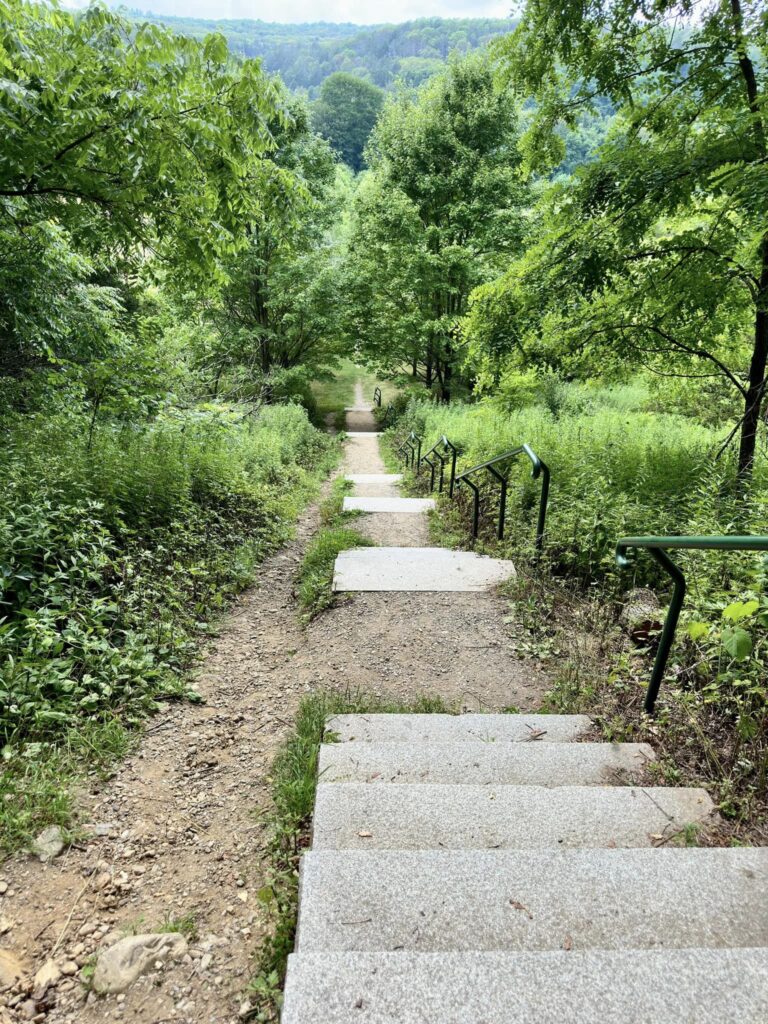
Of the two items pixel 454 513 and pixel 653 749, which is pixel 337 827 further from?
pixel 454 513

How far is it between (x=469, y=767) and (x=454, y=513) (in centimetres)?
465

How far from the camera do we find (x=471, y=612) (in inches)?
167

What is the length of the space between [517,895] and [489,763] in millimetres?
941

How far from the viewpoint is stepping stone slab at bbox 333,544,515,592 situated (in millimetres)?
4691

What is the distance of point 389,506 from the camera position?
7.74 metres

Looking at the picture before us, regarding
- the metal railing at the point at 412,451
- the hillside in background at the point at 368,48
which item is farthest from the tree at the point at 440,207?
the hillside in background at the point at 368,48

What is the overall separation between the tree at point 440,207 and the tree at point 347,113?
52.9m

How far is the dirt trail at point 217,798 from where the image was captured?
1.65 meters

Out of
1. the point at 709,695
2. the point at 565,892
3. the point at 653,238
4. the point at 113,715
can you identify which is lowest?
the point at 113,715

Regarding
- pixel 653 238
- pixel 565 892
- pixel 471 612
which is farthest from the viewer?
pixel 653 238

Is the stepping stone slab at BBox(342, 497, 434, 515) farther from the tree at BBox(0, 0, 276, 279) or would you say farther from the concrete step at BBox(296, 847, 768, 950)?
the concrete step at BBox(296, 847, 768, 950)

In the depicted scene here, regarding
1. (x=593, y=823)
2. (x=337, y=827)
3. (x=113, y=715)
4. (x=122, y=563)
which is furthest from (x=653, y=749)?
(x=122, y=563)

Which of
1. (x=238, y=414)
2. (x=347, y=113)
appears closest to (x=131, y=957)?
(x=238, y=414)

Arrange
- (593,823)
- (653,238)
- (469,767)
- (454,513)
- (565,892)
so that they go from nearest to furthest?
(565,892) < (593,823) < (469,767) < (653,238) < (454,513)
